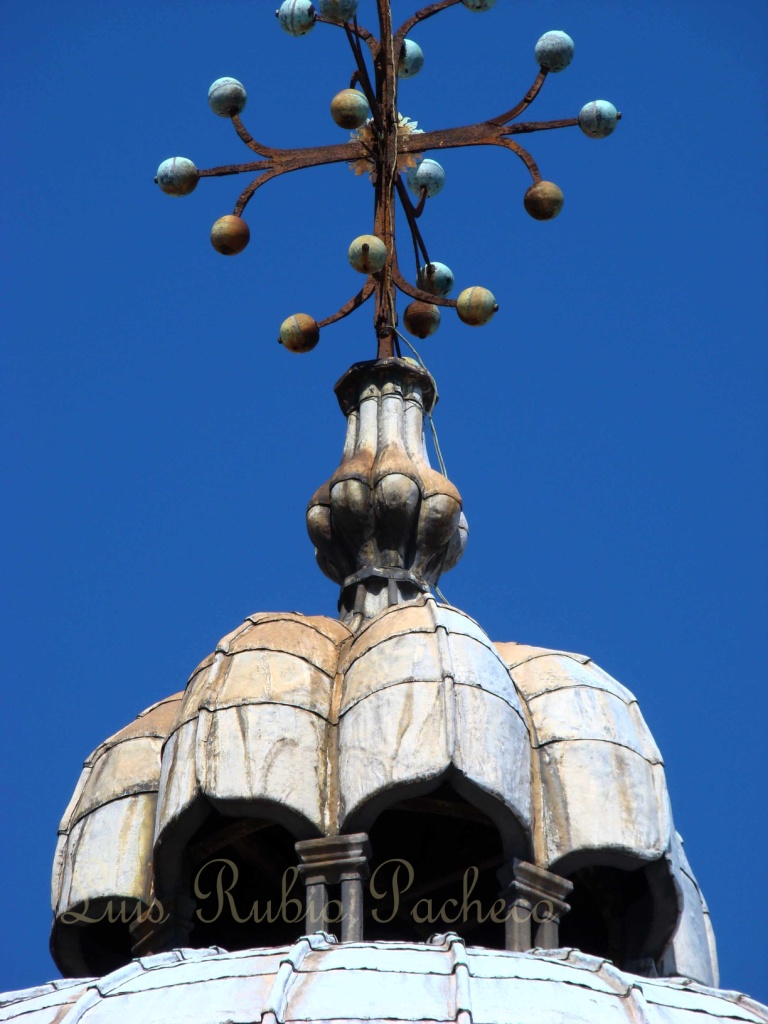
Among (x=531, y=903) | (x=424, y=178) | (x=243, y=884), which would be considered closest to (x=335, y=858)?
(x=531, y=903)

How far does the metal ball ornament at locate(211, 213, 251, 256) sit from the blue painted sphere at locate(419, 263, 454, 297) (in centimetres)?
308

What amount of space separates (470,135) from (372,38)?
165cm

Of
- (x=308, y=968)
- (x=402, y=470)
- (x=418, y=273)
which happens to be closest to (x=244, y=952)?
(x=308, y=968)

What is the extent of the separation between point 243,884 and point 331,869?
385 cm

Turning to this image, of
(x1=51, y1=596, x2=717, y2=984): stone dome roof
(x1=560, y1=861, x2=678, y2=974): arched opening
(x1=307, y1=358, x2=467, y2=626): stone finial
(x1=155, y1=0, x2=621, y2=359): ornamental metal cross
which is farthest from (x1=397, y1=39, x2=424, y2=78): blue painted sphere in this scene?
(x1=560, y1=861, x2=678, y2=974): arched opening

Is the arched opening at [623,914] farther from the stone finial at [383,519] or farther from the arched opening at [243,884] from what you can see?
the stone finial at [383,519]

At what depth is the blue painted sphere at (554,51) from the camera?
35656mm

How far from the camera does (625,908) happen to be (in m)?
34.0

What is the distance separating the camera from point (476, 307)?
35.0 m

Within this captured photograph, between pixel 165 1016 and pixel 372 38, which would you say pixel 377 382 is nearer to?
pixel 372 38

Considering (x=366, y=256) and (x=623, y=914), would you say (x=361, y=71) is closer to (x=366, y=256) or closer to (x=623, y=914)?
(x=366, y=256)

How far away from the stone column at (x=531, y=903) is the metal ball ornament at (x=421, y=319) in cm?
818

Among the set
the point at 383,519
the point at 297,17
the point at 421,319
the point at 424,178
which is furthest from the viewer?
the point at 424,178

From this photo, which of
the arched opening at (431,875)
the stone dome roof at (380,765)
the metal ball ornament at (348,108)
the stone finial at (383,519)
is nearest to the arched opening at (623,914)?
the stone dome roof at (380,765)
